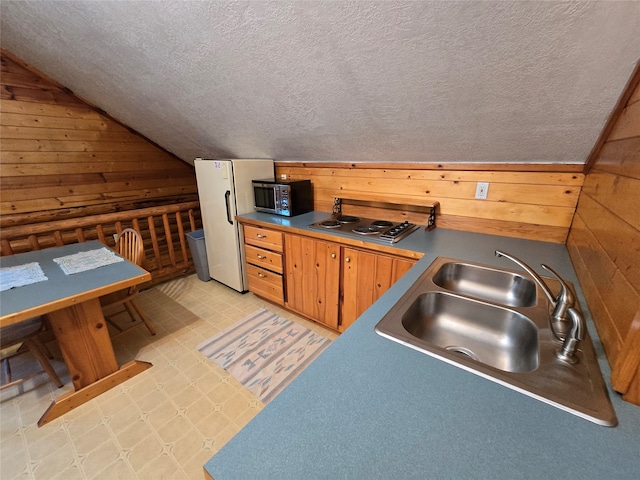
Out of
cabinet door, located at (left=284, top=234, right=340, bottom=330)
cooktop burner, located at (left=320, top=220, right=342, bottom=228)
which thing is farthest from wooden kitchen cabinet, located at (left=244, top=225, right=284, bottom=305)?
cooktop burner, located at (left=320, top=220, right=342, bottom=228)

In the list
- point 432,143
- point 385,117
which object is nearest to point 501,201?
point 432,143

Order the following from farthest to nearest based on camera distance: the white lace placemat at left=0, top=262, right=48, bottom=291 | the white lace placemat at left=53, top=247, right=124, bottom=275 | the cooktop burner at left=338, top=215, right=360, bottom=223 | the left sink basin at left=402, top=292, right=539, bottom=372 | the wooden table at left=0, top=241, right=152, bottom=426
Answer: the cooktop burner at left=338, top=215, right=360, bottom=223, the white lace placemat at left=53, top=247, right=124, bottom=275, the white lace placemat at left=0, top=262, right=48, bottom=291, the wooden table at left=0, top=241, right=152, bottom=426, the left sink basin at left=402, top=292, right=539, bottom=372

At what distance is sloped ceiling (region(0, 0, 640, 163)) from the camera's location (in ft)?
3.33

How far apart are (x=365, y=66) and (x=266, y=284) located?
2001mm

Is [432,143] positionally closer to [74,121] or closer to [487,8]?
[487,8]

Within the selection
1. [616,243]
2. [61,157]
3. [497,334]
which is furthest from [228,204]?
[616,243]

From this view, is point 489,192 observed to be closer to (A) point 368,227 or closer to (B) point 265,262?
(A) point 368,227

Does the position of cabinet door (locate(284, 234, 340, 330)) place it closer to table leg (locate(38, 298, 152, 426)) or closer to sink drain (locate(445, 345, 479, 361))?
sink drain (locate(445, 345, 479, 361))

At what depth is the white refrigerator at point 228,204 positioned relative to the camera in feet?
8.68

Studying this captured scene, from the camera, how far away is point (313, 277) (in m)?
2.26

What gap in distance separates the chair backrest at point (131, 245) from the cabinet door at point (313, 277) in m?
1.16

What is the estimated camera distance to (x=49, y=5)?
178 centimetres

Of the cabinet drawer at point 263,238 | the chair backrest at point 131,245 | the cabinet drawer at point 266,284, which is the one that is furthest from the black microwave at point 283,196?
the chair backrest at point 131,245

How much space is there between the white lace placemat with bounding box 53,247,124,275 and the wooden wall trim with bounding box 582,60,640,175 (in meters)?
2.81
